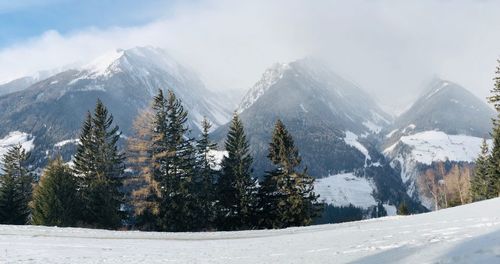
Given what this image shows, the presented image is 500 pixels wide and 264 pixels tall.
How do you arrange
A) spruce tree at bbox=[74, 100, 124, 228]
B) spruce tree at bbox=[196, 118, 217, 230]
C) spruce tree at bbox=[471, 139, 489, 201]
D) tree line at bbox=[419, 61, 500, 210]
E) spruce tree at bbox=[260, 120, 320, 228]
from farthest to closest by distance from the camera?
spruce tree at bbox=[471, 139, 489, 201] → tree line at bbox=[419, 61, 500, 210] → spruce tree at bbox=[260, 120, 320, 228] → spruce tree at bbox=[196, 118, 217, 230] → spruce tree at bbox=[74, 100, 124, 228]

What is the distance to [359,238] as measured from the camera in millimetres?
24047

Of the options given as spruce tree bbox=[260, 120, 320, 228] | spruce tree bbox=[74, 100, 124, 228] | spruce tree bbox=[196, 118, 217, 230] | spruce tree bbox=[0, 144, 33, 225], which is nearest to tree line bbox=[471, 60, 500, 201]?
spruce tree bbox=[260, 120, 320, 228]

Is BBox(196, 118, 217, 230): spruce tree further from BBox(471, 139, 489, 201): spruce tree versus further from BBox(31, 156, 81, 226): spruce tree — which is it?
BBox(471, 139, 489, 201): spruce tree

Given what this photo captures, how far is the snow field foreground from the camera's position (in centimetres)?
A: 1562

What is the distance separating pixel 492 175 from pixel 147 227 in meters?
45.4

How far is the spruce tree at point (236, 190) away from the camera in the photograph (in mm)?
50719

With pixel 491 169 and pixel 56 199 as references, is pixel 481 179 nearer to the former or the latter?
pixel 491 169

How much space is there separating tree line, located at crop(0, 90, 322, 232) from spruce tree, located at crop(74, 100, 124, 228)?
0.32 feet

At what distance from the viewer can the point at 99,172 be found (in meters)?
50.0

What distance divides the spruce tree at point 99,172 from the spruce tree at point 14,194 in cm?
821

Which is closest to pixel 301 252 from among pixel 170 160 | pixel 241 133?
pixel 170 160

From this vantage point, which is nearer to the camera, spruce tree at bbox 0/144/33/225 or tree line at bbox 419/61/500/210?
spruce tree at bbox 0/144/33/225

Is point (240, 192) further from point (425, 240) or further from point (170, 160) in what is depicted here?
point (425, 240)

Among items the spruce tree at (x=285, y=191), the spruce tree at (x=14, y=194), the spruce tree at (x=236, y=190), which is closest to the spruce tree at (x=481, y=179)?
the spruce tree at (x=285, y=191)
